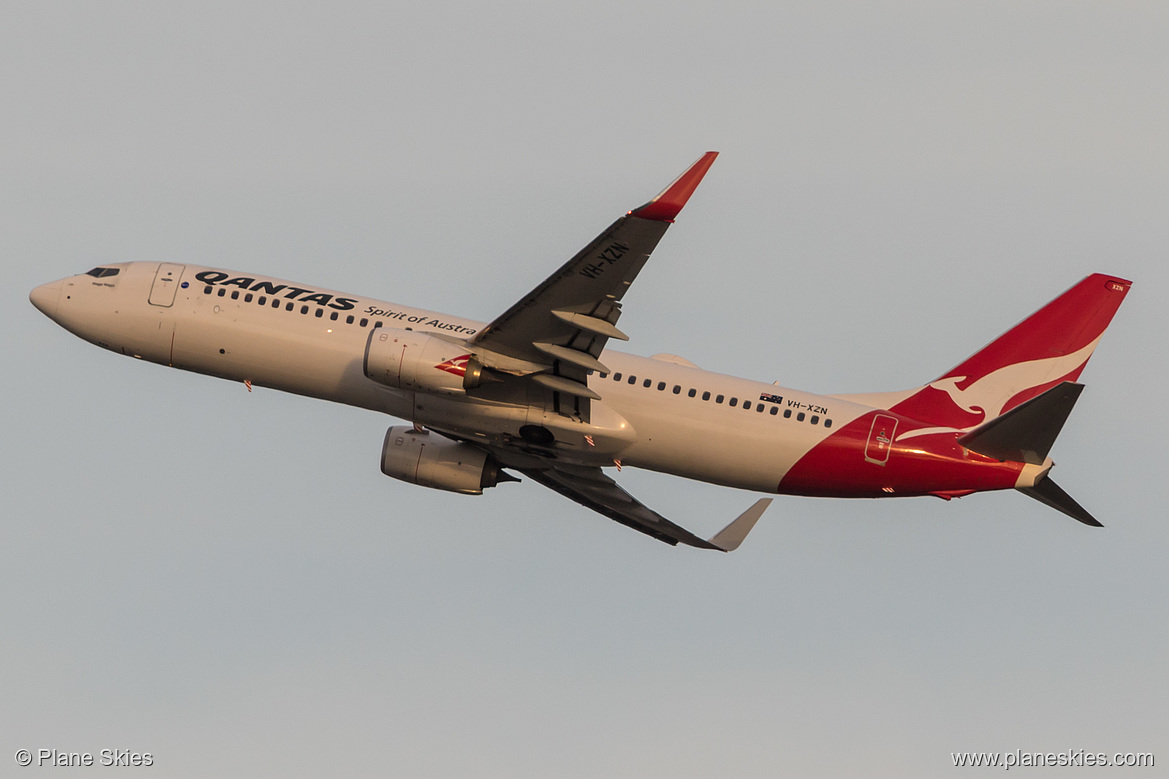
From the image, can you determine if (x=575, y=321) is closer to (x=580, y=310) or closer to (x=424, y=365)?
(x=580, y=310)

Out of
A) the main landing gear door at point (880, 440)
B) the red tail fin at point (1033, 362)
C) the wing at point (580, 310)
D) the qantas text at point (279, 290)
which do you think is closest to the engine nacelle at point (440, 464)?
the qantas text at point (279, 290)

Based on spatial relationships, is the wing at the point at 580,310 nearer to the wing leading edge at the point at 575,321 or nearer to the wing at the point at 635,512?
the wing leading edge at the point at 575,321

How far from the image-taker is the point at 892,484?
147ft

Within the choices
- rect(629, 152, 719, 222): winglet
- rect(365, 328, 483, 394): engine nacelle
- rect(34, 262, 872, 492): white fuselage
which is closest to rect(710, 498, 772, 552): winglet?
rect(34, 262, 872, 492): white fuselage

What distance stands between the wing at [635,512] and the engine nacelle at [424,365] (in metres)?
7.47

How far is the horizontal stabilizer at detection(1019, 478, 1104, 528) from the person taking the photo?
4422 centimetres

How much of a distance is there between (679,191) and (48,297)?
2418cm

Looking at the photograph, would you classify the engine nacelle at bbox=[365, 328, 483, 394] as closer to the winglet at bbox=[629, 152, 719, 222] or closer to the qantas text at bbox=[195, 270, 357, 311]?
the qantas text at bbox=[195, 270, 357, 311]

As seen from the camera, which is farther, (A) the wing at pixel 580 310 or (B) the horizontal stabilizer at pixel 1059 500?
(B) the horizontal stabilizer at pixel 1059 500

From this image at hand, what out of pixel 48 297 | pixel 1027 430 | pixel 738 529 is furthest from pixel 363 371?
pixel 1027 430

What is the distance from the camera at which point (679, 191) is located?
37719mm

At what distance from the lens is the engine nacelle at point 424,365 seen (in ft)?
143

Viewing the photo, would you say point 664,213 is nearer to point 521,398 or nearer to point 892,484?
point 521,398

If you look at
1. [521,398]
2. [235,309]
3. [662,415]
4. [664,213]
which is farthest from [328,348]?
[664,213]
